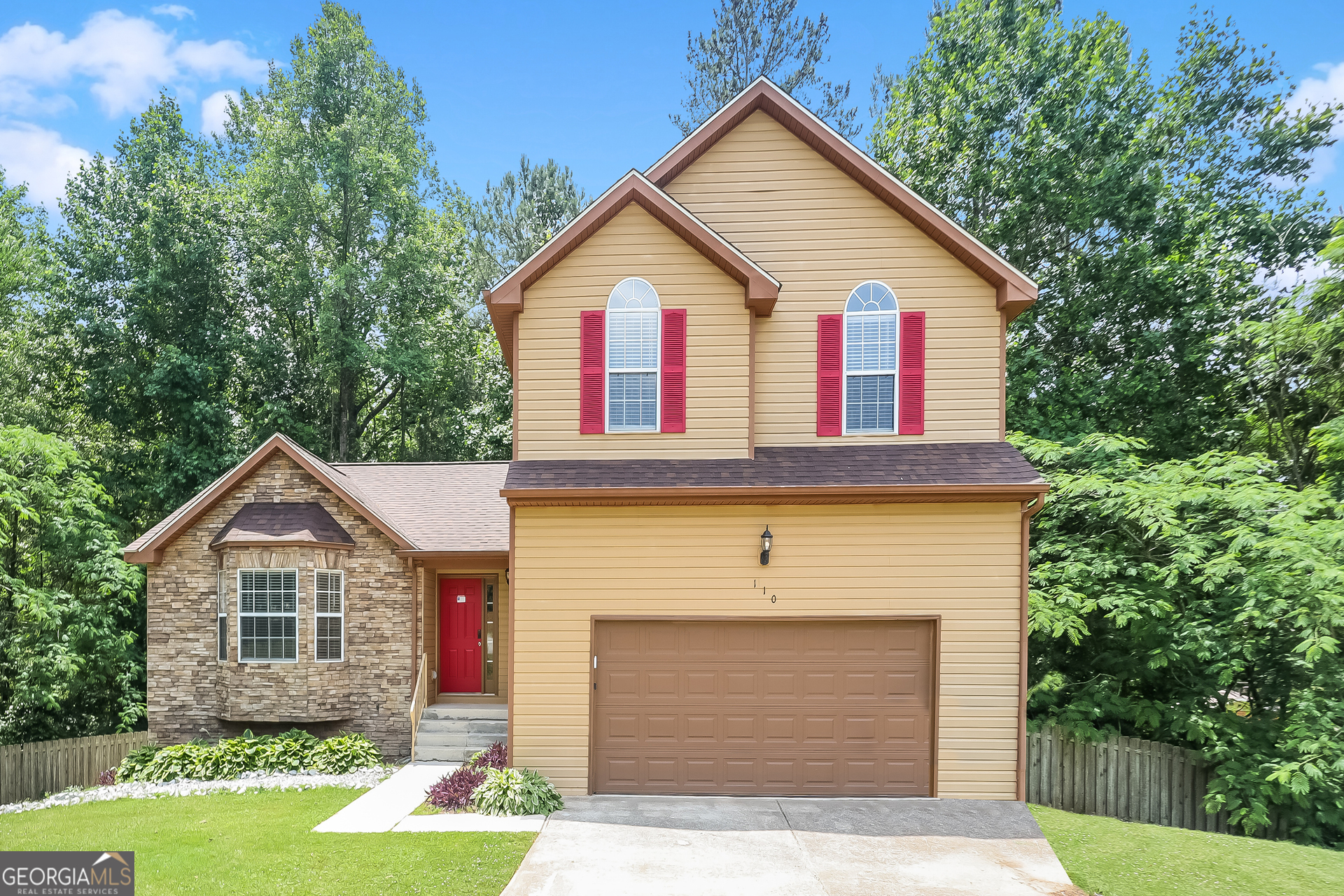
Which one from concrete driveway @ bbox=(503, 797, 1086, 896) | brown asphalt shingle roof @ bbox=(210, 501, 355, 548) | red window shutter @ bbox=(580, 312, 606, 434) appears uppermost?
red window shutter @ bbox=(580, 312, 606, 434)

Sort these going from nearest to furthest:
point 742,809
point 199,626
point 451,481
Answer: point 742,809 < point 199,626 < point 451,481

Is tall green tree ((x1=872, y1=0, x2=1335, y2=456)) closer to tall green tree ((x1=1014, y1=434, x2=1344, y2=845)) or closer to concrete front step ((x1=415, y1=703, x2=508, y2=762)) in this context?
tall green tree ((x1=1014, y1=434, x2=1344, y2=845))

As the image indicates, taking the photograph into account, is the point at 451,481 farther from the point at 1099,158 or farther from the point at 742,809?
the point at 1099,158

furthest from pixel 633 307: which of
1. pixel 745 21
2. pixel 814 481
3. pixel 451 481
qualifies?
pixel 745 21

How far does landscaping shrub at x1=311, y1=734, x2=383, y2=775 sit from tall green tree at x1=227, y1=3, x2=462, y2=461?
13.2 meters

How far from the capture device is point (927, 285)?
905cm

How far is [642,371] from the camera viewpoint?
883cm

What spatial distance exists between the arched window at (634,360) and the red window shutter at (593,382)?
0.23ft

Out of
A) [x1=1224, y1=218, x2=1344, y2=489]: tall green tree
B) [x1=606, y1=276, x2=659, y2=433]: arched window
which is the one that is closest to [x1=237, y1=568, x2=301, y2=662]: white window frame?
[x1=606, y1=276, x2=659, y2=433]: arched window

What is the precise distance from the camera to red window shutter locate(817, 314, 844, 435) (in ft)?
29.6

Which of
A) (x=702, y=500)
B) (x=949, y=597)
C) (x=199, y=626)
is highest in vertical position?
(x=702, y=500)

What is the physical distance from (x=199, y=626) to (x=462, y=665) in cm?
457

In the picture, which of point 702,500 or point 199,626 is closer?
point 702,500

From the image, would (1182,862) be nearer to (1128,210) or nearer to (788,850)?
(788,850)
